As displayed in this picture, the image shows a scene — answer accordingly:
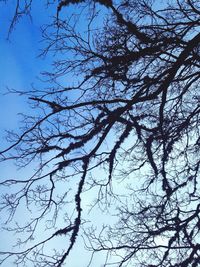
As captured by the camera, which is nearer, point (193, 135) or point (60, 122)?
point (60, 122)

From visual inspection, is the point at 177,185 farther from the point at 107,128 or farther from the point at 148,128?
the point at 107,128

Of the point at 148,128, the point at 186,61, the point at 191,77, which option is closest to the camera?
the point at 186,61

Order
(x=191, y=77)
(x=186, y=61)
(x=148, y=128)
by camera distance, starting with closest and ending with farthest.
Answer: (x=186, y=61), (x=191, y=77), (x=148, y=128)

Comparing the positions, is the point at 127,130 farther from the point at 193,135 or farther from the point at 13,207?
the point at 13,207

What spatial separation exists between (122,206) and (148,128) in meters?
2.05

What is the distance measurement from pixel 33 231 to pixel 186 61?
16.7 feet

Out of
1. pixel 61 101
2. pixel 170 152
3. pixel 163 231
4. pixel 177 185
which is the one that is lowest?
pixel 163 231

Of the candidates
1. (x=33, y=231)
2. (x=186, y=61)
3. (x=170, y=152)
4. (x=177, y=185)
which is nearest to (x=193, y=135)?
(x=170, y=152)

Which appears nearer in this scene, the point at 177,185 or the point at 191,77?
the point at 191,77

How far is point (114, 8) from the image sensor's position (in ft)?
24.0

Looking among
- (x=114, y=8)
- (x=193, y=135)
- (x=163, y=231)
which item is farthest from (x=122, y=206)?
(x=114, y=8)

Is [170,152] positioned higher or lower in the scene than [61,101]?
lower

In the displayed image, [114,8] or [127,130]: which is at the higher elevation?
[114,8]

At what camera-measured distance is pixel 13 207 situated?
8.06 meters
